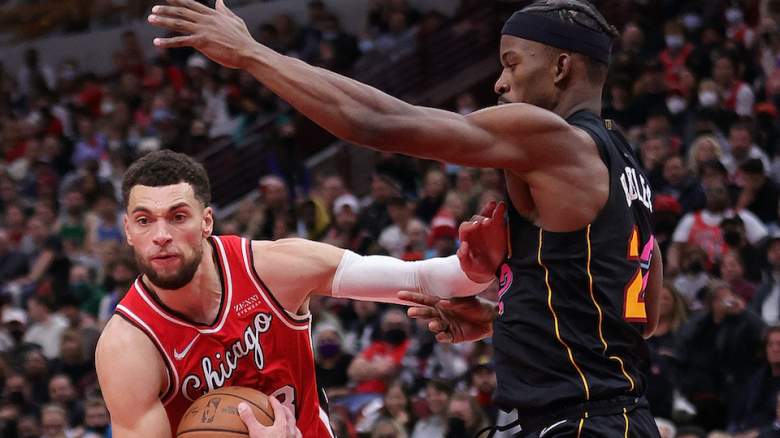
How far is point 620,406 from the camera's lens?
436cm

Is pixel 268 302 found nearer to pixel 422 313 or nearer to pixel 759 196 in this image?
pixel 422 313

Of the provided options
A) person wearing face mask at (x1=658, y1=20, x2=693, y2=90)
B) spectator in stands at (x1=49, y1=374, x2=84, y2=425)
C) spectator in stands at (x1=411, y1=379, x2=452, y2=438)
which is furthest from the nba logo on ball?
person wearing face mask at (x1=658, y1=20, x2=693, y2=90)

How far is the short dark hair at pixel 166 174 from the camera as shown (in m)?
5.22

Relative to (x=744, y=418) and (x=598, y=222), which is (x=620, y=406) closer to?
(x=598, y=222)

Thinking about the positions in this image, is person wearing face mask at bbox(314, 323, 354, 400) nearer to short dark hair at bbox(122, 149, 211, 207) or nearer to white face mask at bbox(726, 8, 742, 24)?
short dark hair at bbox(122, 149, 211, 207)

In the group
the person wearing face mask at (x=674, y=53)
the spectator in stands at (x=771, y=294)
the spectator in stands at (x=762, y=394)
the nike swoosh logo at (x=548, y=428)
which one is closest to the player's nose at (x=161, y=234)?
the nike swoosh logo at (x=548, y=428)

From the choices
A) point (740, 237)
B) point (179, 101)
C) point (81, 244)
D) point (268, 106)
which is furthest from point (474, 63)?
point (740, 237)

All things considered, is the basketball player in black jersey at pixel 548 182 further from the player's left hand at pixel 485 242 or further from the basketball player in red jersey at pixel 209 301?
the basketball player in red jersey at pixel 209 301

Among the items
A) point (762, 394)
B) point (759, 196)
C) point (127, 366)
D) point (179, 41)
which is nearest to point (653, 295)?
point (127, 366)

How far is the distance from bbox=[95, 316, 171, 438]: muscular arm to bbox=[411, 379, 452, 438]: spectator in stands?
426 cm

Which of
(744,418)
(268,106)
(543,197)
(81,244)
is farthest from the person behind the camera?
(268,106)

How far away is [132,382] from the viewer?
4984 millimetres

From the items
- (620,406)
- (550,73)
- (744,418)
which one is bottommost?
(744,418)

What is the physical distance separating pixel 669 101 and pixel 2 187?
25.0 ft
